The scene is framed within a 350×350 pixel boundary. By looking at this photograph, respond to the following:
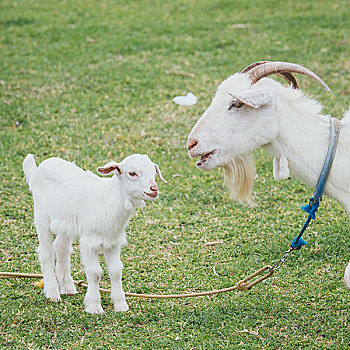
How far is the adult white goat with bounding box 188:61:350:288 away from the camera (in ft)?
12.8

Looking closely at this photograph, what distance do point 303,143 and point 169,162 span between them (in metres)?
4.21

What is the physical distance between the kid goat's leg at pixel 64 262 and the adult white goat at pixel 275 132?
1467mm

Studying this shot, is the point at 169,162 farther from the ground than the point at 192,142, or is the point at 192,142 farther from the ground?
the point at 192,142

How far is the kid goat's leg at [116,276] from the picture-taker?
4641 millimetres

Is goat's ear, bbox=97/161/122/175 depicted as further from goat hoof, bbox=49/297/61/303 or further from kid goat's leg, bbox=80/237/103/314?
goat hoof, bbox=49/297/61/303

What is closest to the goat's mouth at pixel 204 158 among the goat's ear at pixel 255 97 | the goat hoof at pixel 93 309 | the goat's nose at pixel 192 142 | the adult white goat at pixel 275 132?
the adult white goat at pixel 275 132

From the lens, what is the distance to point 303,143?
392cm

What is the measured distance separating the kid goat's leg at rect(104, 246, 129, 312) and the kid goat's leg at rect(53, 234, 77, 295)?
381 mm

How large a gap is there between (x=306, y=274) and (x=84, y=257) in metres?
2.05

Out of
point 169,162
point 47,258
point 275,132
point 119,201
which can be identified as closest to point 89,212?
point 119,201

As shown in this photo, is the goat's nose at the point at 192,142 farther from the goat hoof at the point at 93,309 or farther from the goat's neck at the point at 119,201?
the goat hoof at the point at 93,309

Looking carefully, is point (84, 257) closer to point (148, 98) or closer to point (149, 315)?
point (149, 315)

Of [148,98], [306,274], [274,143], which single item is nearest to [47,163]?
[274,143]

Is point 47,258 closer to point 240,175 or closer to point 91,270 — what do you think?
point 91,270
